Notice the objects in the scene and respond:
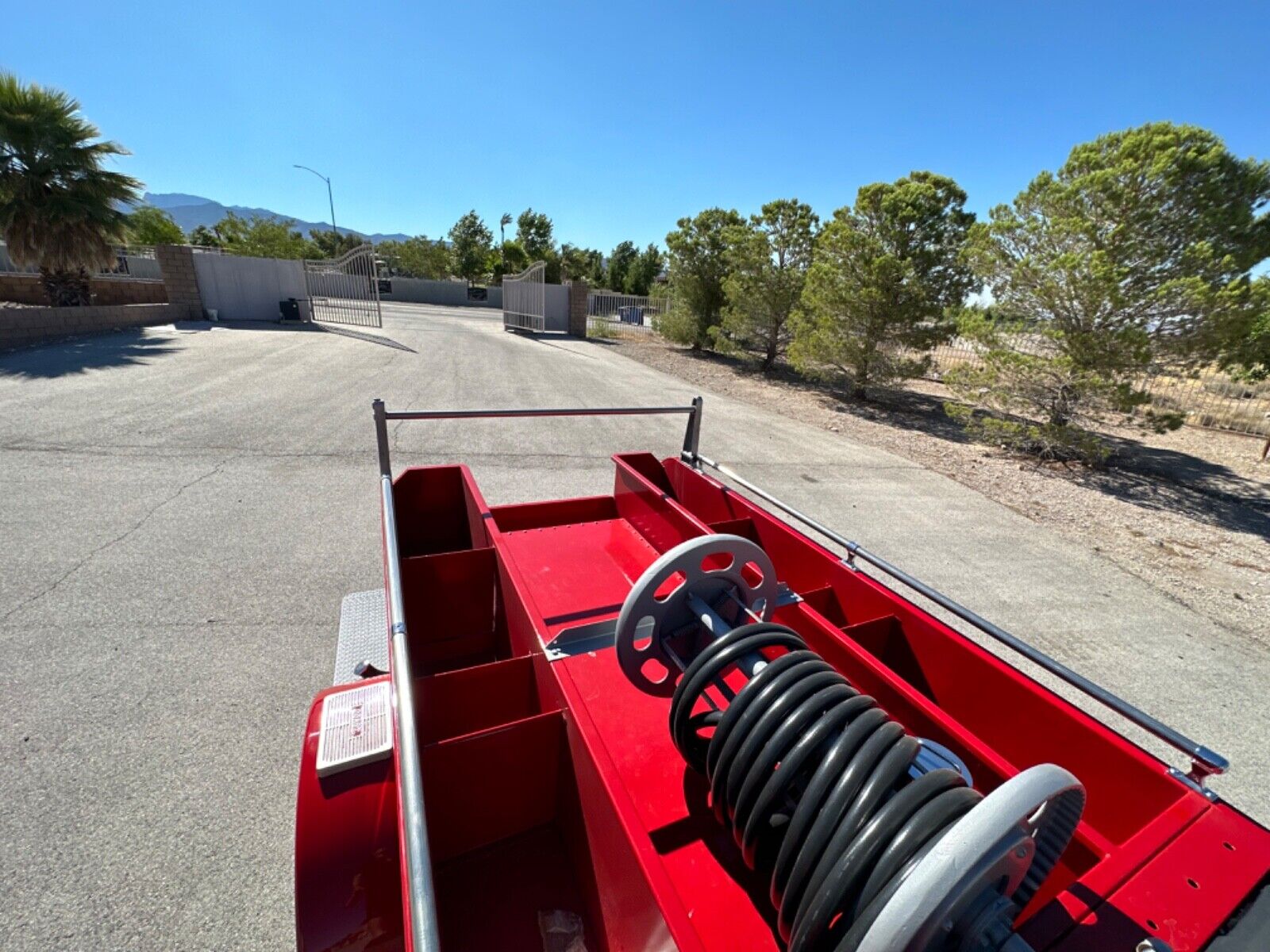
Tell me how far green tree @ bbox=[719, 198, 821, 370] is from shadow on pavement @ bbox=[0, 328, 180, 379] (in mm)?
13705

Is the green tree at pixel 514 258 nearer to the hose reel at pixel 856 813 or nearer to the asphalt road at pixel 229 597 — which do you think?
the asphalt road at pixel 229 597

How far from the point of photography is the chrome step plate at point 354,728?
1.62 meters

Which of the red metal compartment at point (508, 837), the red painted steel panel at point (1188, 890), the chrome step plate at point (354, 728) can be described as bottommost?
the red metal compartment at point (508, 837)

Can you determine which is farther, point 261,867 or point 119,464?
point 119,464

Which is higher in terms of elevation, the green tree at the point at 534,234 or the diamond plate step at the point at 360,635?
the green tree at the point at 534,234

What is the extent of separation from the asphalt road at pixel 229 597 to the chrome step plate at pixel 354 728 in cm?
76

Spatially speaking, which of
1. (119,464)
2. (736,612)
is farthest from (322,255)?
(736,612)

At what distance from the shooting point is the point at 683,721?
1.56 metres

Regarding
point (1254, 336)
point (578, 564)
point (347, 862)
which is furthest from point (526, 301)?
point (347, 862)

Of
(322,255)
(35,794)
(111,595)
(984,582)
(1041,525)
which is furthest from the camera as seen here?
(322,255)

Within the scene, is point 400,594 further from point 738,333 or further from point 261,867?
point 738,333

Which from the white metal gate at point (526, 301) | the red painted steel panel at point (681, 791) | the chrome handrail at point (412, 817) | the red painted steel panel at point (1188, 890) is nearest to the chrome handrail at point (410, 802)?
the chrome handrail at point (412, 817)

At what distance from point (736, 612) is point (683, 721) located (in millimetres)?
472

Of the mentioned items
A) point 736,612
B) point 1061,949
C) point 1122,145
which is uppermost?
point 1122,145
